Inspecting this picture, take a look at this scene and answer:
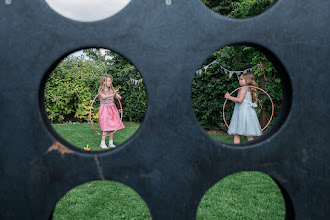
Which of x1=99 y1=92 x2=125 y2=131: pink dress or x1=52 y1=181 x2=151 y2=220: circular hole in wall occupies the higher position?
x1=99 y1=92 x2=125 y2=131: pink dress

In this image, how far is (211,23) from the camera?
91cm

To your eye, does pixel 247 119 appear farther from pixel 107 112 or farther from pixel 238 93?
pixel 107 112

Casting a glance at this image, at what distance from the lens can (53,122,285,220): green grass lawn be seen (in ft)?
7.79

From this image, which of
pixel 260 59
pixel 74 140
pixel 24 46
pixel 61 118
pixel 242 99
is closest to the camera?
pixel 24 46

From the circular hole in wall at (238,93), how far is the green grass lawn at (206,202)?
1224mm

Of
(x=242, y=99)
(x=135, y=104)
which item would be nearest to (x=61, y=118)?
(x=135, y=104)

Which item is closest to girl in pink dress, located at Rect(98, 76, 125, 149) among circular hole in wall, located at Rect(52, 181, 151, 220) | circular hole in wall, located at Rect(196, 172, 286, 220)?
circular hole in wall, located at Rect(52, 181, 151, 220)

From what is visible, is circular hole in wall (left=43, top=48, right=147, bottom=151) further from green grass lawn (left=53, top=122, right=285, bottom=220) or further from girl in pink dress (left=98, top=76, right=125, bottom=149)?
green grass lawn (left=53, top=122, right=285, bottom=220)

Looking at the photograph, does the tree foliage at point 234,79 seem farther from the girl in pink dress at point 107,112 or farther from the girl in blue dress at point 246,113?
the girl in pink dress at point 107,112

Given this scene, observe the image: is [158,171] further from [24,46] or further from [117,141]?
[117,141]

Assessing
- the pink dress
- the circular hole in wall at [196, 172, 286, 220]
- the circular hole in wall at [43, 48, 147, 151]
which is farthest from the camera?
the circular hole in wall at [43, 48, 147, 151]

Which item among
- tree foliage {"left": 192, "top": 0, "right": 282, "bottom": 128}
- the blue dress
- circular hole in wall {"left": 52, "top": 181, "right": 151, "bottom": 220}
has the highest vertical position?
tree foliage {"left": 192, "top": 0, "right": 282, "bottom": 128}

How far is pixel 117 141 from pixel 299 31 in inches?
229

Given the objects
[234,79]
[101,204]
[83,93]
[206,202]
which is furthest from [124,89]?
[206,202]
